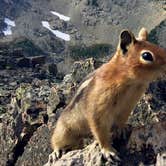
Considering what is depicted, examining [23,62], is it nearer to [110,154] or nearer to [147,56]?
[110,154]

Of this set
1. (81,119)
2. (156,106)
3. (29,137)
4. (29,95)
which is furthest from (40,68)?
(81,119)

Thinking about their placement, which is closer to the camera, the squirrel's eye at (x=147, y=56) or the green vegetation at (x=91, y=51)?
the squirrel's eye at (x=147, y=56)

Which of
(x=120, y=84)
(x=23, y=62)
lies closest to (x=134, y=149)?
(x=120, y=84)

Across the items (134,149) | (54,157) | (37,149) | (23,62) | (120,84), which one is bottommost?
(134,149)

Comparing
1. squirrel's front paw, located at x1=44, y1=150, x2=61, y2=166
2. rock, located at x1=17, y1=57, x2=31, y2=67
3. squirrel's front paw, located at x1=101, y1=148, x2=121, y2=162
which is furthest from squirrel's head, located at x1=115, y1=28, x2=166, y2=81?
rock, located at x1=17, y1=57, x2=31, y2=67

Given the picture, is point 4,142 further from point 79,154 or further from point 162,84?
point 79,154

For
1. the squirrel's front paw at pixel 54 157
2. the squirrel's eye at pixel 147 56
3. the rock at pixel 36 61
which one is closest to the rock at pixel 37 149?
the squirrel's front paw at pixel 54 157

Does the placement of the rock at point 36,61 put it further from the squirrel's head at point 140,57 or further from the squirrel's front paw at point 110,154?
the squirrel's front paw at point 110,154
